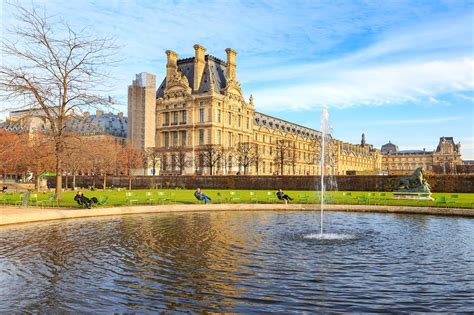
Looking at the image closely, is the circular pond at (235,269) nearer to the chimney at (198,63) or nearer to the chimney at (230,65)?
the chimney at (198,63)

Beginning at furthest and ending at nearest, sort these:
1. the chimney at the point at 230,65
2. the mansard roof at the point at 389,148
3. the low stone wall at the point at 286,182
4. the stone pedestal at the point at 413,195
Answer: the mansard roof at the point at 389,148
the chimney at the point at 230,65
the low stone wall at the point at 286,182
the stone pedestal at the point at 413,195

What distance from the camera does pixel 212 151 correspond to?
73.7 meters

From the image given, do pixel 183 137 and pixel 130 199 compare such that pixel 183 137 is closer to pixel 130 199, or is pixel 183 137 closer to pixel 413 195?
pixel 130 199

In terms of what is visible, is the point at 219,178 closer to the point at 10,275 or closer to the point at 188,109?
the point at 188,109

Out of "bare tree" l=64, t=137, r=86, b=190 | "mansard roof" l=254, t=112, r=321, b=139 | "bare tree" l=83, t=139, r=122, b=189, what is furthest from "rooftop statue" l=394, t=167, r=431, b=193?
"mansard roof" l=254, t=112, r=321, b=139

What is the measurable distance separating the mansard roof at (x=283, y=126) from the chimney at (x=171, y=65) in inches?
932

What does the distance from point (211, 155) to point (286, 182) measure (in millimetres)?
23394

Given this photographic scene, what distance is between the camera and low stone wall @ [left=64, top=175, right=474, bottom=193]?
41.5 metres

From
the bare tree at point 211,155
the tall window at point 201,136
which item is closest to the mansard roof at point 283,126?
the tall window at point 201,136

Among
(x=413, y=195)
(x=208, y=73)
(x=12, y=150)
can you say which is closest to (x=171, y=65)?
(x=208, y=73)

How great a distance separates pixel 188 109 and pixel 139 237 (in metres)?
67.4

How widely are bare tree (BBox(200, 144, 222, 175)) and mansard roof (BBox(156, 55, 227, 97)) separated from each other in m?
11.7

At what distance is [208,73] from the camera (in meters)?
81.2

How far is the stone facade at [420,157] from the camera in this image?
568 feet
